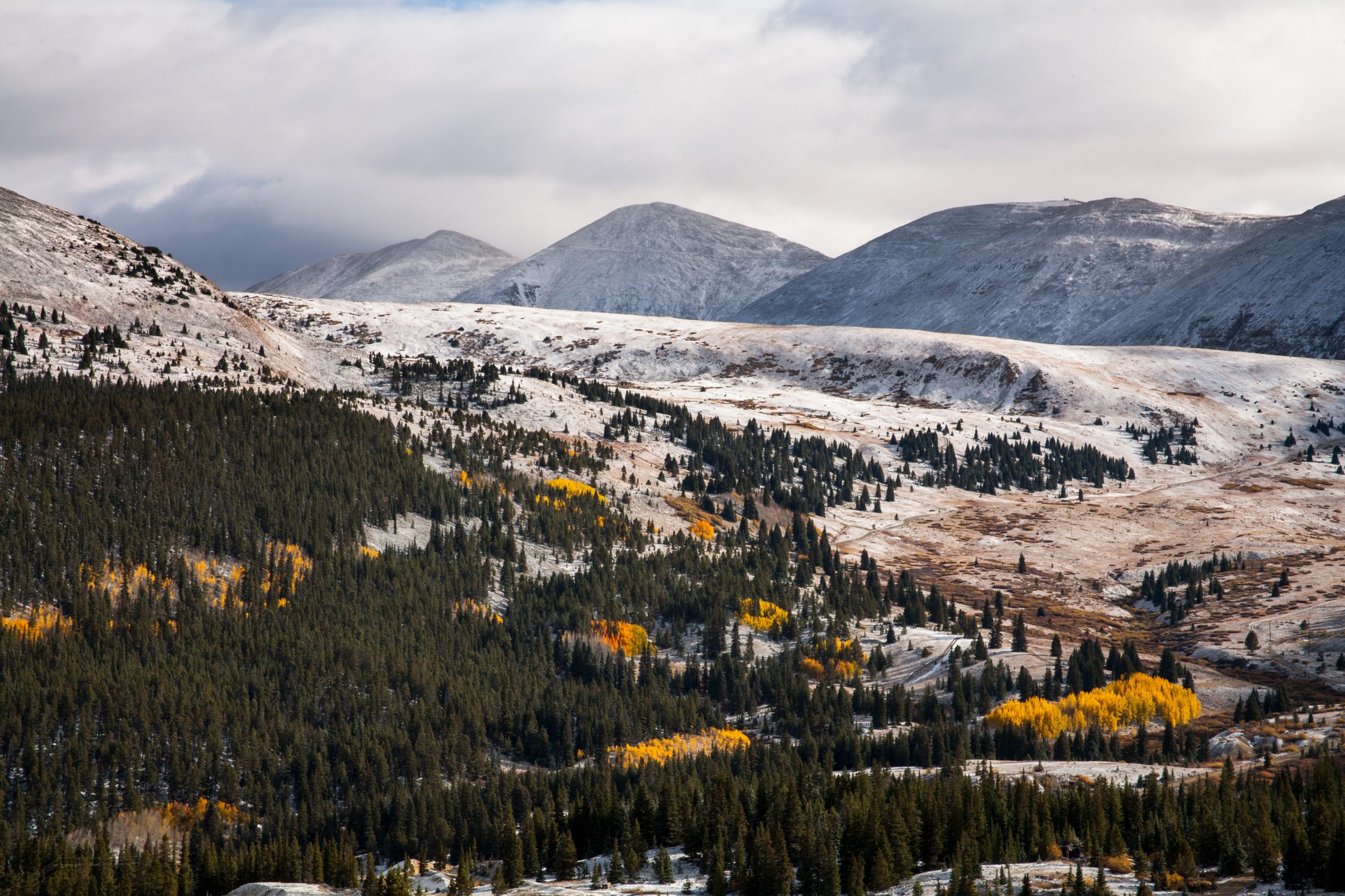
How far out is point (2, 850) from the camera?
7938 cm

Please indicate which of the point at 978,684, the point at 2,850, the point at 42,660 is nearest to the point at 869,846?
the point at 978,684

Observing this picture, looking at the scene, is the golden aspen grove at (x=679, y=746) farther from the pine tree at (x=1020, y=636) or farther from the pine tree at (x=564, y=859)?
the pine tree at (x=1020, y=636)

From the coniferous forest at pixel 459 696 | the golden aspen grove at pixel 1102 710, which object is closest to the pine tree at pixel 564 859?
the coniferous forest at pixel 459 696

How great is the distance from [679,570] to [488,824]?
2393 inches

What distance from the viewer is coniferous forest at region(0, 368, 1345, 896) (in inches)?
2810

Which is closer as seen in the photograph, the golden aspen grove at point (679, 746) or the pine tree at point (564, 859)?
the pine tree at point (564, 859)

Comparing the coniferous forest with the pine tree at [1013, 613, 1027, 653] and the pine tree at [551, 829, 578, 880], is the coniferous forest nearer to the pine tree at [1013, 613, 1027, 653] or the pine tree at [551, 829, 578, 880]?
the pine tree at [551, 829, 578, 880]

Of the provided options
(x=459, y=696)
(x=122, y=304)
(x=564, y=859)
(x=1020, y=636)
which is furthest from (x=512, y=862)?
(x=122, y=304)

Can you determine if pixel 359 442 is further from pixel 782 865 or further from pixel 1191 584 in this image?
pixel 1191 584

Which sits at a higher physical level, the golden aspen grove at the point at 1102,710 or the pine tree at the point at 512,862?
the golden aspen grove at the point at 1102,710

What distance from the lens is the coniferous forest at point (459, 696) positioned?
71375 millimetres

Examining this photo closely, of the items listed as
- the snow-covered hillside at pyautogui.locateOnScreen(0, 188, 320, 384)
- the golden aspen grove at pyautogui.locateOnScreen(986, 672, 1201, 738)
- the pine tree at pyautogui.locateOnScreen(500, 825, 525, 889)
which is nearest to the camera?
the pine tree at pyautogui.locateOnScreen(500, 825, 525, 889)

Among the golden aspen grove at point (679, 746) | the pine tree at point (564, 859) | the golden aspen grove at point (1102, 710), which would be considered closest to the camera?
the pine tree at point (564, 859)

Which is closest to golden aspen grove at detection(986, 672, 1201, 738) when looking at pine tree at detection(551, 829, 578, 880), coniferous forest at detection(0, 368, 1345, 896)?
coniferous forest at detection(0, 368, 1345, 896)
